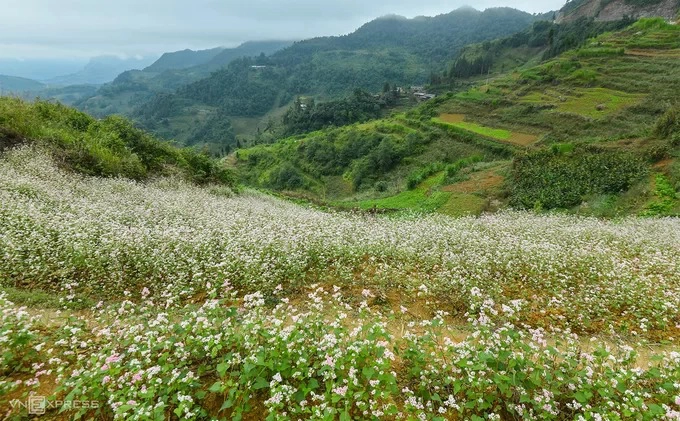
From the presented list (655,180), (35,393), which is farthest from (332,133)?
(35,393)

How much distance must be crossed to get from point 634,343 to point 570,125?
1806 inches

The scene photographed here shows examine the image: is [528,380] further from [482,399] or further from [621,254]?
[621,254]

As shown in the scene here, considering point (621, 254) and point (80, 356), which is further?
point (621, 254)

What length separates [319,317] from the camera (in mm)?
4324

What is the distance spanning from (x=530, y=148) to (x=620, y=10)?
Answer: 115m

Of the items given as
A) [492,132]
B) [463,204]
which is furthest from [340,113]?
[463,204]

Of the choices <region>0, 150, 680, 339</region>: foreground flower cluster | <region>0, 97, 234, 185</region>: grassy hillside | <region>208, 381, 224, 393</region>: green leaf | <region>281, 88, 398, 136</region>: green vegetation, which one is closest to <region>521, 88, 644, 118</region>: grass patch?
<region>0, 150, 680, 339</region>: foreground flower cluster

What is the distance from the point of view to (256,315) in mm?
4348

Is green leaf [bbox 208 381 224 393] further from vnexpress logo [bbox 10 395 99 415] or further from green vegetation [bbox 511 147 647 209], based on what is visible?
green vegetation [bbox 511 147 647 209]

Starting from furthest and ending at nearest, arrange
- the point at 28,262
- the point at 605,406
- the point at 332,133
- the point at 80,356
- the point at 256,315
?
the point at 332,133
the point at 28,262
the point at 256,315
the point at 80,356
the point at 605,406

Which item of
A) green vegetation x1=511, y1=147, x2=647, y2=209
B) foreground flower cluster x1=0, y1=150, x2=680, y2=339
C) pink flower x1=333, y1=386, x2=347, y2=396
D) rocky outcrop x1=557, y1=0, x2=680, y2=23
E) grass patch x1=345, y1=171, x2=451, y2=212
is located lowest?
grass patch x1=345, y1=171, x2=451, y2=212

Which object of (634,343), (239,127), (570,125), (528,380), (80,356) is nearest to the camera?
(528,380)

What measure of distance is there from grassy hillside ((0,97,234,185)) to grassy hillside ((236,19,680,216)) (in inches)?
658

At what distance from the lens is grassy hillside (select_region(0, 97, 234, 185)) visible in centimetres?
1483
